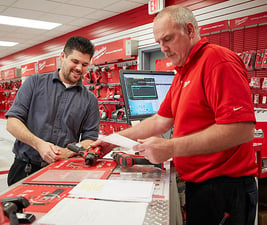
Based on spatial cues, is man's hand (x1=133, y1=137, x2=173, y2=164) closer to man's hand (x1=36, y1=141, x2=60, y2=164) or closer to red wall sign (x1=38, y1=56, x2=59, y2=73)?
man's hand (x1=36, y1=141, x2=60, y2=164)

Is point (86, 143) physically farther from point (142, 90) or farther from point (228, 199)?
point (228, 199)

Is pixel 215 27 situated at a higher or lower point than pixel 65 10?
lower

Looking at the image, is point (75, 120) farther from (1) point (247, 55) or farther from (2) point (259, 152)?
(1) point (247, 55)

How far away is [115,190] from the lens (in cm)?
119

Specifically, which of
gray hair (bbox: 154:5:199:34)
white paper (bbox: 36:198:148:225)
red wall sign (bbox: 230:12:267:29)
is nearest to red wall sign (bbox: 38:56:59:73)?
red wall sign (bbox: 230:12:267:29)

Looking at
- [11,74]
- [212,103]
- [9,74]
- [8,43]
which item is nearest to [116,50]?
[212,103]

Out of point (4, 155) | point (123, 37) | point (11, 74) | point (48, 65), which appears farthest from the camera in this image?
point (11, 74)

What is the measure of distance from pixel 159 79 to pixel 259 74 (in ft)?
6.46

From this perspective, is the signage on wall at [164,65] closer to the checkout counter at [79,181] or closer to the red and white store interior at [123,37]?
the red and white store interior at [123,37]

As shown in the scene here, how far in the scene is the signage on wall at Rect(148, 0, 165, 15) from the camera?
4973 millimetres

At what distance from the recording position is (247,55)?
3.61m

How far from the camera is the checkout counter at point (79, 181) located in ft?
3.33

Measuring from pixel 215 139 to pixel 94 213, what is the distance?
0.63 meters

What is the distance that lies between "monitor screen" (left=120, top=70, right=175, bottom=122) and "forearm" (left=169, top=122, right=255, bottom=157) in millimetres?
898
